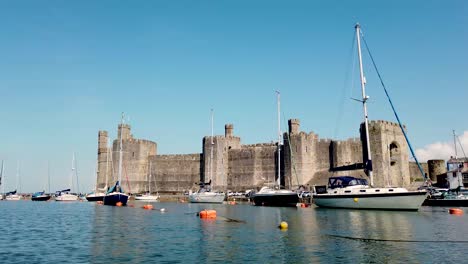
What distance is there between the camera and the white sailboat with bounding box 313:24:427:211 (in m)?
31.3

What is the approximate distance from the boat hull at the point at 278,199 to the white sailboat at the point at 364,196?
13.5 feet

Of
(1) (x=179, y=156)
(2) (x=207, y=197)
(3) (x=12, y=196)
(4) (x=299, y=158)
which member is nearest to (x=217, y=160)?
(1) (x=179, y=156)

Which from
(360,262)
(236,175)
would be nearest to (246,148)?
(236,175)

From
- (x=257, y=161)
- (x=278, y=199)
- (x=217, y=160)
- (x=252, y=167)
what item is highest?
(x=217, y=160)

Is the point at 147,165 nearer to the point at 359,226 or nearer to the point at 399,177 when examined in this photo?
the point at 399,177

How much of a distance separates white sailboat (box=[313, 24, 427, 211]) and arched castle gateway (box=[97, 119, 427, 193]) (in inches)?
501

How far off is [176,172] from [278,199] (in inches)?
1071

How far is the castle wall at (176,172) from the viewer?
65.0 meters

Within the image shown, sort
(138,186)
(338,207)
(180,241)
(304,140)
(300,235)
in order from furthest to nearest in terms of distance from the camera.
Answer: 1. (138,186)
2. (304,140)
3. (338,207)
4. (300,235)
5. (180,241)

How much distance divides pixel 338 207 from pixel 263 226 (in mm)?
14996

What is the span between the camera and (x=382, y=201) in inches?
1266

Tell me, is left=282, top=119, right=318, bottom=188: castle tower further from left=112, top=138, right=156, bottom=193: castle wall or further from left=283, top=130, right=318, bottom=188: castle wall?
left=112, top=138, right=156, bottom=193: castle wall

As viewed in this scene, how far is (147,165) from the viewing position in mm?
67750

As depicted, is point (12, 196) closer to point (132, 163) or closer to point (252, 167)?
point (132, 163)
